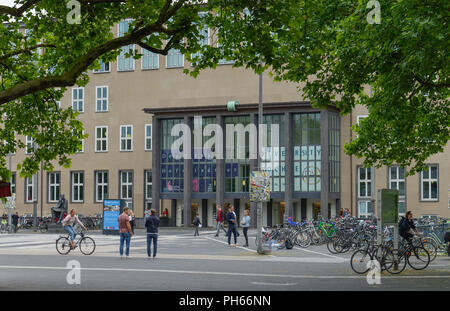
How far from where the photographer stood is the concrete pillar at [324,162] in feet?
193

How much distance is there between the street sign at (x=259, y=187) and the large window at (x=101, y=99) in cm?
4488

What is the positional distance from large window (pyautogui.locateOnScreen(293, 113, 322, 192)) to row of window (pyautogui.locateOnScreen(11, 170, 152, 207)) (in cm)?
1555

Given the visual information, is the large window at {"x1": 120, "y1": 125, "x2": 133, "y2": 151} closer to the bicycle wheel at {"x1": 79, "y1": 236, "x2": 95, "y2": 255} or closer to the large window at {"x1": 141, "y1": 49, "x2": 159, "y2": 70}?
the large window at {"x1": 141, "y1": 49, "x2": 159, "y2": 70}

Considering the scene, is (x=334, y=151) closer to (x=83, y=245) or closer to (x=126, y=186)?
(x=126, y=186)

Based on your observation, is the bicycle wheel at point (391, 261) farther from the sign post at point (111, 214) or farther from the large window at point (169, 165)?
the large window at point (169, 165)

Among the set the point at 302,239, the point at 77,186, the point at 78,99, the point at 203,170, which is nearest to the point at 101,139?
the point at 78,99

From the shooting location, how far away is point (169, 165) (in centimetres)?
6562

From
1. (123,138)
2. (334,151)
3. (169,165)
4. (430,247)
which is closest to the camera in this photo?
(430,247)

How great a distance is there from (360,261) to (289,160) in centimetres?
4174

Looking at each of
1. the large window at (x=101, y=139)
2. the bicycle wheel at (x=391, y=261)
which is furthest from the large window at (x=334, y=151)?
the bicycle wheel at (x=391, y=261)

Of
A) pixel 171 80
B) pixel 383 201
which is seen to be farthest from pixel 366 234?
pixel 171 80

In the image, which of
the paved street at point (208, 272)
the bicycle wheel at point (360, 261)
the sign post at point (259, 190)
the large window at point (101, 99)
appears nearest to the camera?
the paved street at point (208, 272)
